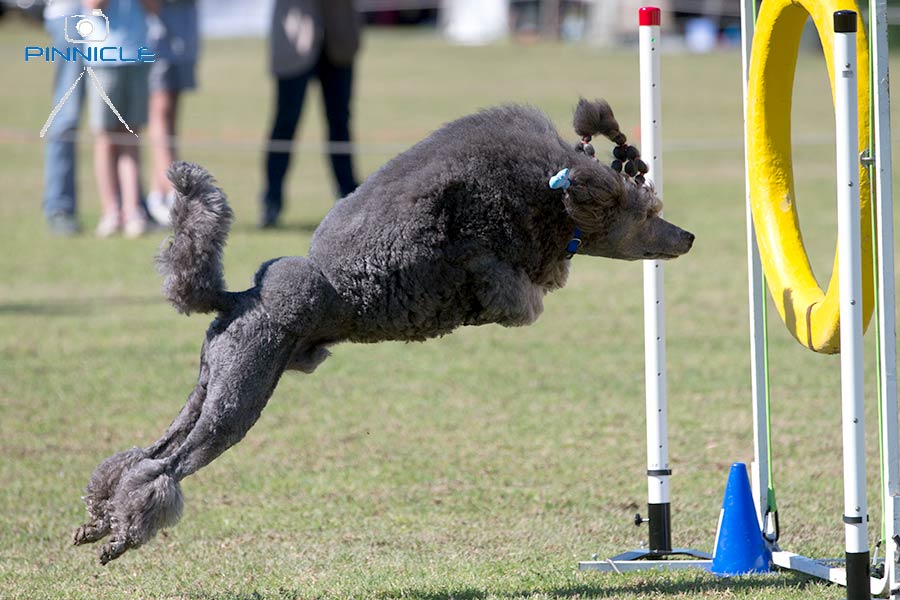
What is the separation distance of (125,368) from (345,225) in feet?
14.3

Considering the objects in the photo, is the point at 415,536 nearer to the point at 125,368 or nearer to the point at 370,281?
the point at 370,281

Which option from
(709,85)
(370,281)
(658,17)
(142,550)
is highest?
(709,85)

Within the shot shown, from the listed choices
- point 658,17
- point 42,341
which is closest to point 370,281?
point 658,17

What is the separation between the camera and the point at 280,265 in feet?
12.3

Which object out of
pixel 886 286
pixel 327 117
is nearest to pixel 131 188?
pixel 327 117

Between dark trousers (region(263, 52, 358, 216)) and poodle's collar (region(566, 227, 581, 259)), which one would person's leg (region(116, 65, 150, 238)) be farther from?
poodle's collar (region(566, 227, 581, 259))

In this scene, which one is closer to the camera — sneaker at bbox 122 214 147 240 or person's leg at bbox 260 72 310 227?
sneaker at bbox 122 214 147 240

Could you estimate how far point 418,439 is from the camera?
6.28m

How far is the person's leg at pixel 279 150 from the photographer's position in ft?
39.6

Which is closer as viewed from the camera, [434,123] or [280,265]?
[280,265]

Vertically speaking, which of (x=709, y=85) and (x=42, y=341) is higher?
(x=709, y=85)

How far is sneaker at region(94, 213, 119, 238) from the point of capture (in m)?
11.9

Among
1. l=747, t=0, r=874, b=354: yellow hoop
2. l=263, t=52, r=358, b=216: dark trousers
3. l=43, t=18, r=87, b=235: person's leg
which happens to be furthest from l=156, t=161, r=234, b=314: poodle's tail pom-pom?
l=263, t=52, r=358, b=216: dark trousers

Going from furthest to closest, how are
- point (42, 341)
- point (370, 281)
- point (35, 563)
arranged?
point (42, 341) < point (35, 563) < point (370, 281)
